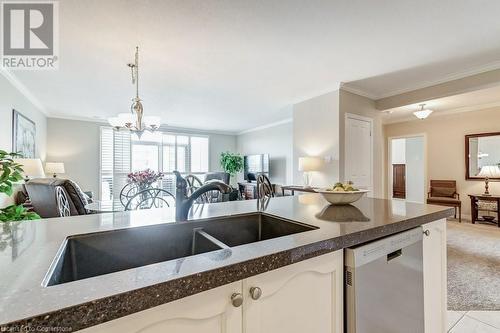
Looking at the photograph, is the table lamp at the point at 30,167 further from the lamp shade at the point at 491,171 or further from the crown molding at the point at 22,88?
the lamp shade at the point at 491,171

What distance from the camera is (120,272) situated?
0.55 meters

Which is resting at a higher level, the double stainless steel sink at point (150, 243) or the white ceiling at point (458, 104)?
the white ceiling at point (458, 104)

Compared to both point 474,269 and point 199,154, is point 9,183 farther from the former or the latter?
point 199,154

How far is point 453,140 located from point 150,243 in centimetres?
685

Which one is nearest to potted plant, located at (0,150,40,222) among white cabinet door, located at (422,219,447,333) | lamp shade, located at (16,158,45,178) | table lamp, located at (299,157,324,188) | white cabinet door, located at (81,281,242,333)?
white cabinet door, located at (81,281,242,333)

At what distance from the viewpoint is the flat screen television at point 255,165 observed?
657cm

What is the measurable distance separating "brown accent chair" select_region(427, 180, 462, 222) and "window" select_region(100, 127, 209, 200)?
242 inches

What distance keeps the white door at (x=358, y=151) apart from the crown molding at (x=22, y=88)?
495cm

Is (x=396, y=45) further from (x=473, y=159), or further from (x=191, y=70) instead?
(x=473, y=159)

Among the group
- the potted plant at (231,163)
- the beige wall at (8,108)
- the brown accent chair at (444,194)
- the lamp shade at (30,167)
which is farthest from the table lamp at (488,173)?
the beige wall at (8,108)

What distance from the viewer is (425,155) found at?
5836 millimetres

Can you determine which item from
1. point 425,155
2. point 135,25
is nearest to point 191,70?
point 135,25

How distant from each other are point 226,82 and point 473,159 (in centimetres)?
558

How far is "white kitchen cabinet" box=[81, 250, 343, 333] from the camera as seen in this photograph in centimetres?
51
